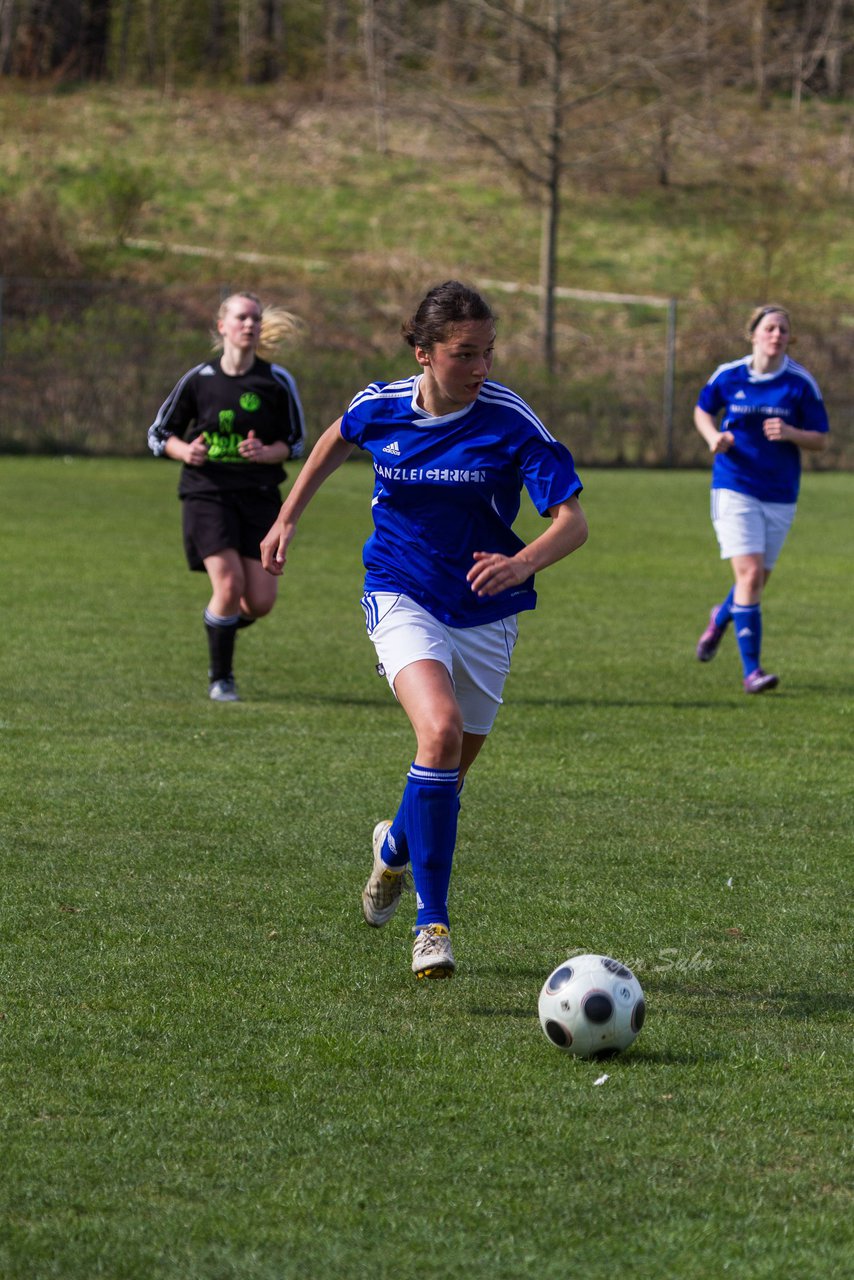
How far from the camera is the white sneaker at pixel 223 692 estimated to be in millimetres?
8711

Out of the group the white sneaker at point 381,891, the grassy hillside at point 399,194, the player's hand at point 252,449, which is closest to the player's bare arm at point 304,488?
the white sneaker at point 381,891

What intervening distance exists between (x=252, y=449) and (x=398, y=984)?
4.65m

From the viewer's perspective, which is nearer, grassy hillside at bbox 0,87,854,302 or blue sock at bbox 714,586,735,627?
blue sock at bbox 714,586,735,627

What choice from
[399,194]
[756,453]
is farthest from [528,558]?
[399,194]

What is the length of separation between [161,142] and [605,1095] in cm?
4742

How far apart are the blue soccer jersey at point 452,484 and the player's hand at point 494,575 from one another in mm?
341

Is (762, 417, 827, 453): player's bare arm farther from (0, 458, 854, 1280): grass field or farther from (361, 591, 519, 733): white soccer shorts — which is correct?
(361, 591, 519, 733): white soccer shorts

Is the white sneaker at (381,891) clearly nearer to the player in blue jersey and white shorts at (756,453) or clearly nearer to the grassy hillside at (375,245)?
the player in blue jersey and white shorts at (756,453)

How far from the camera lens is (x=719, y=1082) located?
12.1ft

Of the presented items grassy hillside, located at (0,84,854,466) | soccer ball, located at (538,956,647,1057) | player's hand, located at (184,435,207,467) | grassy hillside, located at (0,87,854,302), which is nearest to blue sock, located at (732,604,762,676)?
player's hand, located at (184,435,207,467)

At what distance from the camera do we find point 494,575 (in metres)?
4.33

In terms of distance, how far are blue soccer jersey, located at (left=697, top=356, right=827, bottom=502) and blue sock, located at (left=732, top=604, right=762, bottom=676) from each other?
669 mm

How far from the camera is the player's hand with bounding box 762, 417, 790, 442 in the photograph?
30.7 ft

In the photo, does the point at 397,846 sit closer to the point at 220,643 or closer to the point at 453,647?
the point at 453,647
